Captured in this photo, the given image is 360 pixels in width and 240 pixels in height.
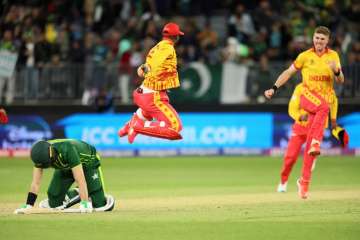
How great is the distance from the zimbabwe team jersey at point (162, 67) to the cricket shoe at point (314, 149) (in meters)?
2.39

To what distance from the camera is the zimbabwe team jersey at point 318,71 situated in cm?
1493

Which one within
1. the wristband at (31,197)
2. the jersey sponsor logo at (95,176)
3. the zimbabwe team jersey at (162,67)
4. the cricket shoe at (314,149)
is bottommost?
the wristband at (31,197)

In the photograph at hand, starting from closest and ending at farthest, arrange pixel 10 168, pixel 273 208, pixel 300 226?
pixel 300 226
pixel 273 208
pixel 10 168

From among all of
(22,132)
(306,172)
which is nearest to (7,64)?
(22,132)

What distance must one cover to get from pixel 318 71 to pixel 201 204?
9.41ft

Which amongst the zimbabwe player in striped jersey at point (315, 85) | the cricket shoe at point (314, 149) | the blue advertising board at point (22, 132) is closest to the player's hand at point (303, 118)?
the zimbabwe player in striped jersey at point (315, 85)

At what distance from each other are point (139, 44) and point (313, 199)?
477 inches

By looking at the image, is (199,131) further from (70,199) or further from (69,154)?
(69,154)

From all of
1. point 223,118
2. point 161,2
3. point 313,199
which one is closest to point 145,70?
point 313,199

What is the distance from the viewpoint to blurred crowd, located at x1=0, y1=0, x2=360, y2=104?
25.3 meters

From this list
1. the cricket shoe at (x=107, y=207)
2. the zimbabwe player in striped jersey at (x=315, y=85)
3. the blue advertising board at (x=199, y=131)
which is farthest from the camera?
the blue advertising board at (x=199, y=131)

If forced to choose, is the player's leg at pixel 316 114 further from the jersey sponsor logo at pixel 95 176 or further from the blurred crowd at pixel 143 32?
the blurred crowd at pixel 143 32

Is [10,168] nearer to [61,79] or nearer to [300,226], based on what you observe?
[61,79]

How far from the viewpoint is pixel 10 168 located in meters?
21.8
